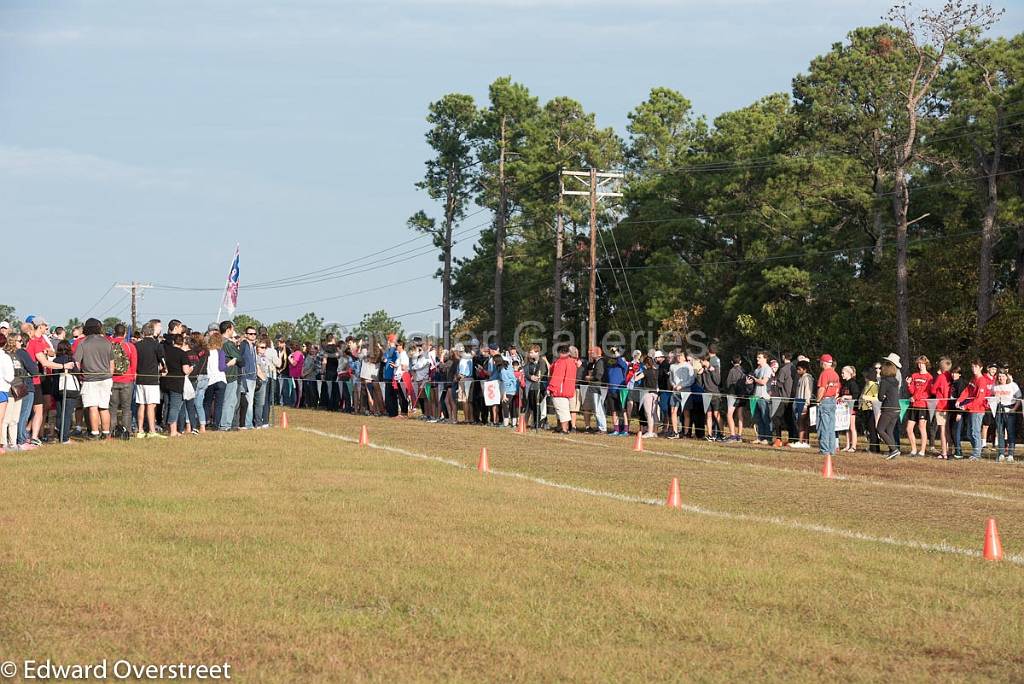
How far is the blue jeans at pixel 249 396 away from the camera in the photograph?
85.6 feet

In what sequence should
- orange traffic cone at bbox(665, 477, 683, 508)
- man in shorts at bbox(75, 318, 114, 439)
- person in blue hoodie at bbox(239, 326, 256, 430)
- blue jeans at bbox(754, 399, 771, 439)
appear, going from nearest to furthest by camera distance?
orange traffic cone at bbox(665, 477, 683, 508) < man in shorts at bbox(75, 318, 114, 439) < person in blue hoodie at bbox(239, 326, 256, 430) < blue jeans at bbox(754, 399, 771, 439)

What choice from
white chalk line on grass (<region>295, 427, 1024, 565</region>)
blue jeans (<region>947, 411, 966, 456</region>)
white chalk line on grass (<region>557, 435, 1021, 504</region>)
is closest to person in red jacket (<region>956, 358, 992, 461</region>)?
blue jeans (<region>947, 411, 966, 456</region>)

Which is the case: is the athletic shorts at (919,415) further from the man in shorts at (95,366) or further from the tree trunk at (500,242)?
the tree trunk at (500,242)

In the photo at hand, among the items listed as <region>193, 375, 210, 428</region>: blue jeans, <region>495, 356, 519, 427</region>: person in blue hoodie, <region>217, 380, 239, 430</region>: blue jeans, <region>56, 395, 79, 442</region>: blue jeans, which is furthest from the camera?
<region>495, 356, 519, 427</region>: person in blue hoodie

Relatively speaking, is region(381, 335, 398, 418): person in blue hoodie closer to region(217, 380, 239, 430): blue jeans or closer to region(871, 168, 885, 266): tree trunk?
A: region(217, 380, 239, 430): blue jeans

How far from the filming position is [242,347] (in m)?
25.6

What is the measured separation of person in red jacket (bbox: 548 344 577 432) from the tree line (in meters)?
20.8

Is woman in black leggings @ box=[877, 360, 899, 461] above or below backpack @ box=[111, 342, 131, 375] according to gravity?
below

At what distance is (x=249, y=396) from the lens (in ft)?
86.2

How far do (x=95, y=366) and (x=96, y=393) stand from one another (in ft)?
2.08

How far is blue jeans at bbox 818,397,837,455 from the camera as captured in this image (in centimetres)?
2498

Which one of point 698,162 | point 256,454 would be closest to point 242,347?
point 256,454

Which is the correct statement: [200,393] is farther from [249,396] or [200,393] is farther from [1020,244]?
[1020,244]

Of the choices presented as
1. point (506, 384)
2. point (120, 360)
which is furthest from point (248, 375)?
point (506, 384)
